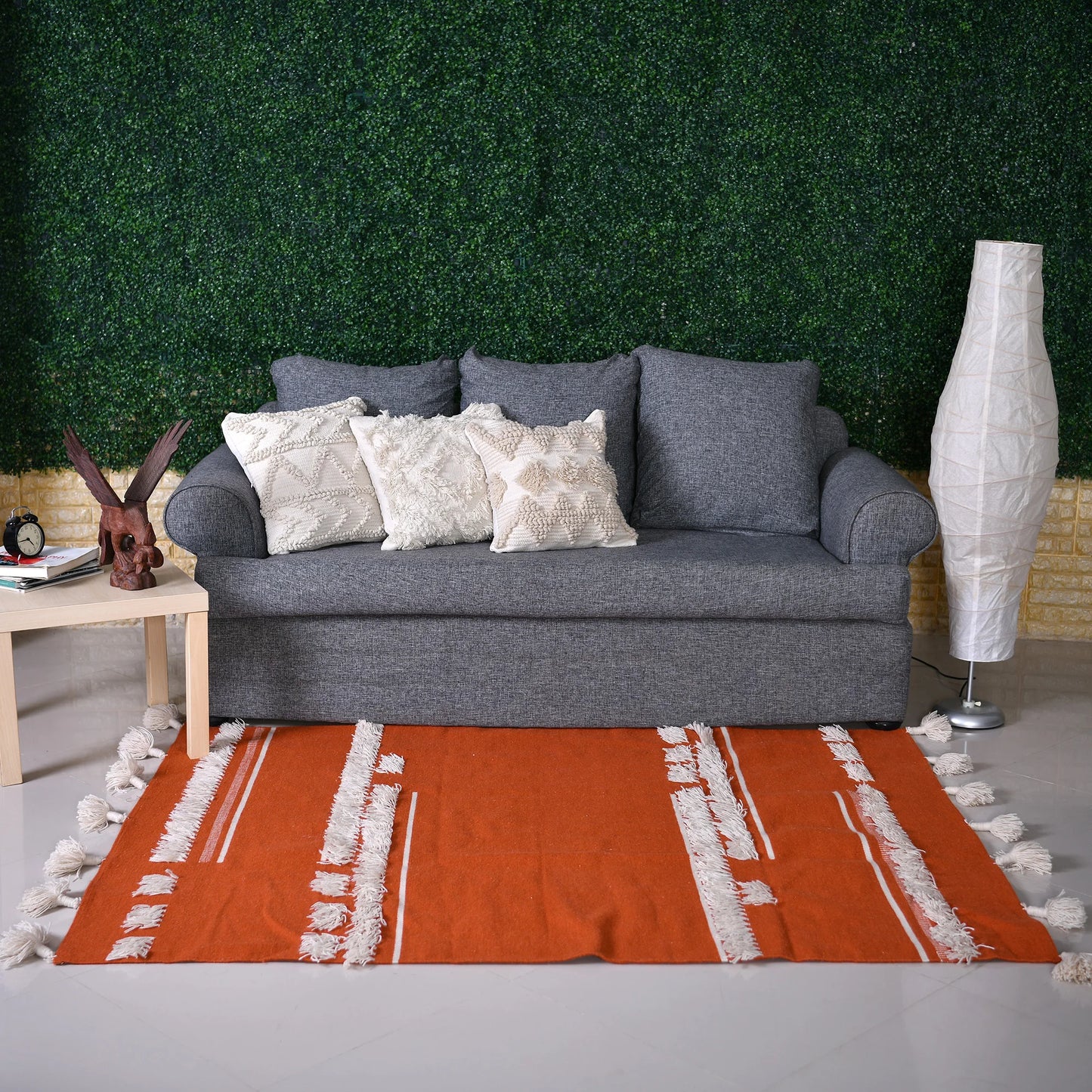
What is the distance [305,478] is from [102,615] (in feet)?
2.33

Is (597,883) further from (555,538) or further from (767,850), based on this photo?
(555,538)

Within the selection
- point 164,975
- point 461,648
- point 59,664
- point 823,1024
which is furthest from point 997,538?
point 59,664

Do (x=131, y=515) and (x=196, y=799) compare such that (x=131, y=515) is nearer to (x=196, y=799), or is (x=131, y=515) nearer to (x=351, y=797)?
(x=196, y=799)

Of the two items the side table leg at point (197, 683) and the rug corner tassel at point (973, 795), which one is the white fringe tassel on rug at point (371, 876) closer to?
the side table leg at point (197, 683)

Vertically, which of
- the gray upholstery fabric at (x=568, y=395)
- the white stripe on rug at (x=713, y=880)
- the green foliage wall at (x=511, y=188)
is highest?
the green foliage wall at (x=511, y=188)

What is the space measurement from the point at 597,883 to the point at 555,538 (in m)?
1.15

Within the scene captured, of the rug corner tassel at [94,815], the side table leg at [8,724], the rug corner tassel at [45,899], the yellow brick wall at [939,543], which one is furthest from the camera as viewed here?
the yellow brick wall at [939,543]

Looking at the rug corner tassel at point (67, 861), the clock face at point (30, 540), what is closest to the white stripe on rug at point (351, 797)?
the rug corner tassel at point (67, 861)

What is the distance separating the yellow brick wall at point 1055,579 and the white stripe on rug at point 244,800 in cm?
241

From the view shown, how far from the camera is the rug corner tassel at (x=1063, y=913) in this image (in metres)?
2.23

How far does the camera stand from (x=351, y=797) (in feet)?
8.94

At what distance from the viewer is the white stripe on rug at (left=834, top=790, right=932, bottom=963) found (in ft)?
7.09

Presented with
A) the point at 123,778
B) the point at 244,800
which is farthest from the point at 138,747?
the point at 244,800

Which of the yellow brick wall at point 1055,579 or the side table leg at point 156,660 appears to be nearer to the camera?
the side table leg at point 156,660
